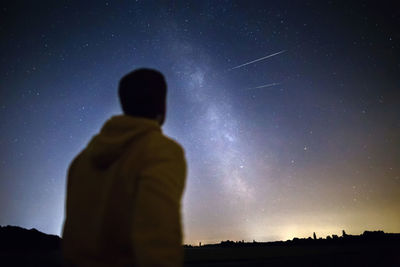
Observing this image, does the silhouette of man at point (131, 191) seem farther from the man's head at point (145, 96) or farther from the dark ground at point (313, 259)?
the dark ground at point (313, 259)

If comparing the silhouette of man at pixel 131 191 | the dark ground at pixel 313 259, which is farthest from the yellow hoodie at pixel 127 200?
the dark ground at pixel 313 259

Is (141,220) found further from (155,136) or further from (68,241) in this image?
(68,241)

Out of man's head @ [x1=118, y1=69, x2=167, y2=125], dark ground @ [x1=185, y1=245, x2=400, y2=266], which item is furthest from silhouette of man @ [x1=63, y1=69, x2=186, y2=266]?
dark ground @ [x1=185, y1=245, x2=400, y2=266]

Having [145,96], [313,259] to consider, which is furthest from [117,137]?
[313,259]

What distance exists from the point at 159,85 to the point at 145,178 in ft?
1.66

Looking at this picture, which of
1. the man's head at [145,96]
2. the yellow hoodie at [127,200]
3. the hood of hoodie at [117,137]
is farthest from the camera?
the man's head at [145,96]

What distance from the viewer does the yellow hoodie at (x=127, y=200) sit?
0.93m

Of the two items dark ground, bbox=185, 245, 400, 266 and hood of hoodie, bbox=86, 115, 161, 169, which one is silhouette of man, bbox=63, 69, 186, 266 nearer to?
hood of hoodie, bbox=86, 115, 161, 169

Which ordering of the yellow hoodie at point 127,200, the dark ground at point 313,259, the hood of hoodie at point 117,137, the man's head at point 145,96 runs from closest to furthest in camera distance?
1. the yellow hoodie at point 127,200
2. the hood of hoodie at point 117,137
3. the man's head at point 145,96
4. the dark ground at point 313,259

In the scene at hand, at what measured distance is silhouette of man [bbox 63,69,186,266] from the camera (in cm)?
93

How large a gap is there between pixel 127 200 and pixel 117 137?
300 millimetres

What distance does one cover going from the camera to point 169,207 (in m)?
0.97

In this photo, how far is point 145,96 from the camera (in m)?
1.27

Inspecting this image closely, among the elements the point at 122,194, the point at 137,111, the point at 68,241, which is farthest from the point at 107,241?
the point at 137,111
